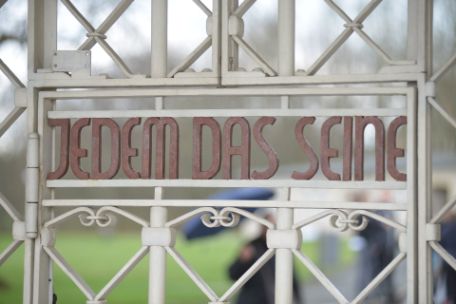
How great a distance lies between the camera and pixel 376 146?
3.22m

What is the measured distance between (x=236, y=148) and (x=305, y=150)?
0.23m

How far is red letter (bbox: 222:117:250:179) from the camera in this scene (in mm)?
3328

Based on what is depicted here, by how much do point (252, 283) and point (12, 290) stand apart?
283 centimetres

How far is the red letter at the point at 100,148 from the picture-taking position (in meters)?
3.46

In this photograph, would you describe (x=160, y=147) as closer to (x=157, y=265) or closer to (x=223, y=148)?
(x=223, y=148)

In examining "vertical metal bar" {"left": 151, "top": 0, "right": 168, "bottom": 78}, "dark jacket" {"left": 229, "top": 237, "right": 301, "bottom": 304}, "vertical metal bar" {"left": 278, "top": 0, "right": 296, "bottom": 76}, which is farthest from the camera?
"dark jacket" {"left": 229, "top": 237, "right": 301, "bottom": 304}

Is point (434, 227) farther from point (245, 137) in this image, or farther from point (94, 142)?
point (94, 142)

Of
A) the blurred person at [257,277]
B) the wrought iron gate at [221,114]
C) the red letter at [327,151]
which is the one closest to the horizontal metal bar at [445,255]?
the wrought iron gate at [221,114]

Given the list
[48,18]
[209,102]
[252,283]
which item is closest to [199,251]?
[209,102]

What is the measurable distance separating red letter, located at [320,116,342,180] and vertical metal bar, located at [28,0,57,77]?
102 centimetres

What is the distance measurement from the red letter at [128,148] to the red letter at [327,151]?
2.09ft

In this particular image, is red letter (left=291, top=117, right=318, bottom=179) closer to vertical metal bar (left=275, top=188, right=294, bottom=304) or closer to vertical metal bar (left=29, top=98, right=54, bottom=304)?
vertical metal bar (left=275, top=188, right=294, bottom=304)

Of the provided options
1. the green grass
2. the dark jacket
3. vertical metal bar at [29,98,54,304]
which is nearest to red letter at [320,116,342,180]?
vertical metal bar at [29,98,54,304]

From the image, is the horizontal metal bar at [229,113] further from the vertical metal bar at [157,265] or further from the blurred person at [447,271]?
the blurred person at [447,271]
